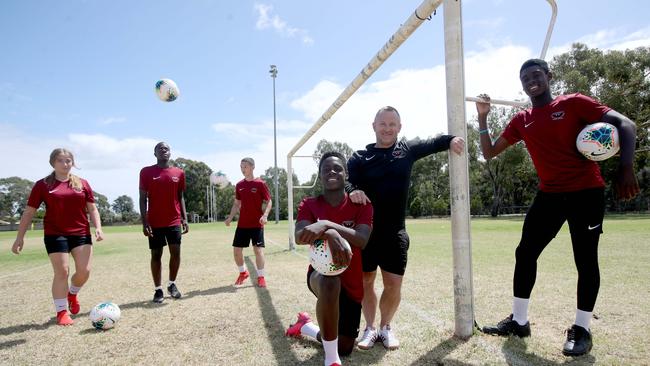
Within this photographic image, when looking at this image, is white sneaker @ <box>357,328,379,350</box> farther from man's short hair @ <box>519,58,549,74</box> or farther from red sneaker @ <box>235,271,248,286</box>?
red sneaker @ <box>235,271,248,286</box>

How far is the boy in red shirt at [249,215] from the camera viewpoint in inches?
263

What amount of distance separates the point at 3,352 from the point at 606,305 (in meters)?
6.13

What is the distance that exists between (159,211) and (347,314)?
3653 millimetres

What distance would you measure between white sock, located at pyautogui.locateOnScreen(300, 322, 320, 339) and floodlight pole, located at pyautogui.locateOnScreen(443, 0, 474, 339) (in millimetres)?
1258

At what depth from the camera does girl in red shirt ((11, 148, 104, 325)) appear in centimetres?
464

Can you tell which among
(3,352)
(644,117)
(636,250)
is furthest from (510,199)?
(3,352)

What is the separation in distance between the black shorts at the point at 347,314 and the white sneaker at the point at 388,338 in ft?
1.15

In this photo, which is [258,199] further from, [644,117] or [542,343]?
[644,117]

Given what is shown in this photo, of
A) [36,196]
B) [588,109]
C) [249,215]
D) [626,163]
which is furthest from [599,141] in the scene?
[36,196]

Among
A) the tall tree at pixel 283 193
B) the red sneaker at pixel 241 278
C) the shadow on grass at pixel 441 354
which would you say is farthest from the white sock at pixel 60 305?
the tall tree at pixel 283 193

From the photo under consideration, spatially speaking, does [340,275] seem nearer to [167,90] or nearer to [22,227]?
[22,227]

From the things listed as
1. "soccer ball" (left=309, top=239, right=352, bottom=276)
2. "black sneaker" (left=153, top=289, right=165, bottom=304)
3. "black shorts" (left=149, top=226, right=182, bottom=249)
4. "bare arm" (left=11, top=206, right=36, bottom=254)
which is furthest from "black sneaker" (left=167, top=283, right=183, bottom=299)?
"soccer ball" (left=309, top=239, right=352, bottom=276)

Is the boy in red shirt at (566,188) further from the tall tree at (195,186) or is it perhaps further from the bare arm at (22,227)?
the tall tree at (195,186)

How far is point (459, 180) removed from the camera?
11.6 ft
